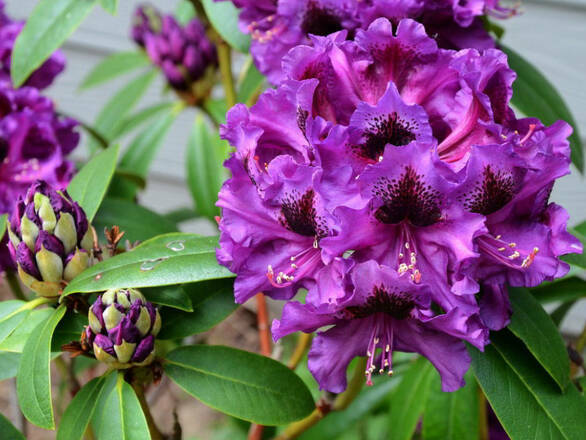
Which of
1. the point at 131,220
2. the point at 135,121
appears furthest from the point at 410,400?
the point at 135,121

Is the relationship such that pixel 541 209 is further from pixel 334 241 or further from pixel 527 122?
pixel 334 241

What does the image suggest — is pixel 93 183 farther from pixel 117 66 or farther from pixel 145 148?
pixel 117 66

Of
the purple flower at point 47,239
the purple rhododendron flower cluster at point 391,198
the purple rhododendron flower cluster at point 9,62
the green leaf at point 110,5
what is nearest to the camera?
the purple rhododendron flower cluster at point 391,198

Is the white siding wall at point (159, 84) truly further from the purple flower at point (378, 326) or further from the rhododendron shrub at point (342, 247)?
the purple flower at point (378, 326)

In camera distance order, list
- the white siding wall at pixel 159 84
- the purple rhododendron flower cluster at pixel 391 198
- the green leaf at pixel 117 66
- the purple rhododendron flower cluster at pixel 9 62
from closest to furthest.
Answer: the purple rhododendron flower cluster at pixel 391 198 < the purple rhododendron flower cluster at pixel 9 62 < the green leaf at pixel 117 66 < the white siding wall at pixel 159 84

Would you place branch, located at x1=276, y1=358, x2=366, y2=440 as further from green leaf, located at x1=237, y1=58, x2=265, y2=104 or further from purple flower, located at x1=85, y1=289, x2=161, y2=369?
green leaf, located at x1=237, y1=58, x2=265, y2=104

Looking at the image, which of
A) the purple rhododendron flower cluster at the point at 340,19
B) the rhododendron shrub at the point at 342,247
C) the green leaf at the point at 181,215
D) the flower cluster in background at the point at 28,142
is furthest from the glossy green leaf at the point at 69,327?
the green leaf at the point at 181,215
